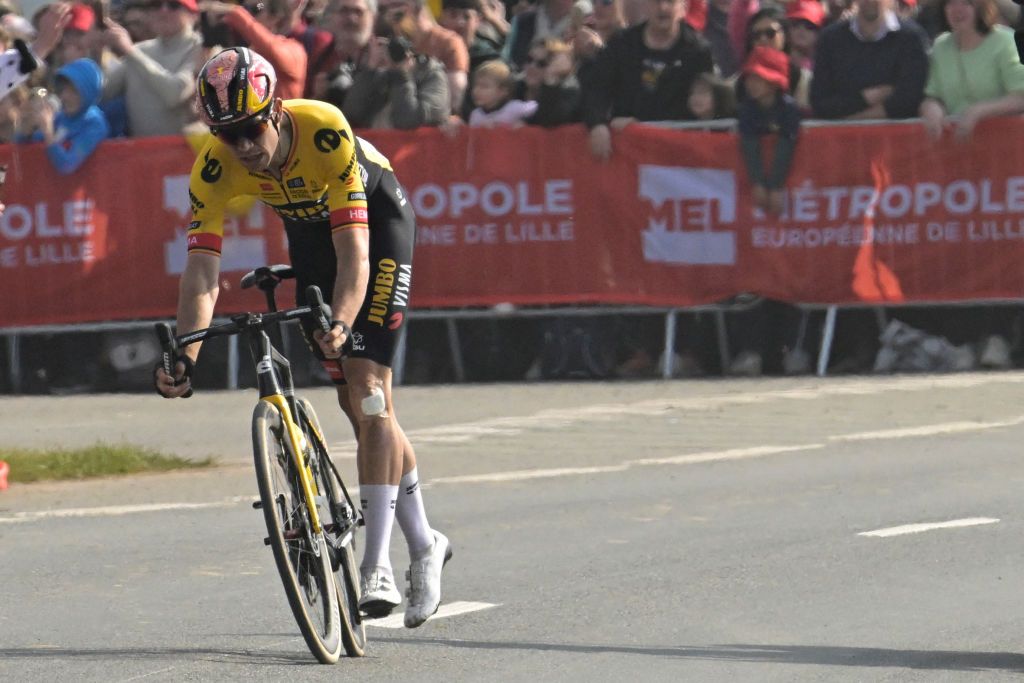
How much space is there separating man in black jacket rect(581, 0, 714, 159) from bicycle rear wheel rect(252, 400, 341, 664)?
8901 mm

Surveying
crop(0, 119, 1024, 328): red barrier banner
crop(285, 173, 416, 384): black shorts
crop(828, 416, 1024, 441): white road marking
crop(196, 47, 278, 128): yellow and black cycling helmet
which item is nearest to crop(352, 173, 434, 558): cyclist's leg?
crop(285, 173, 416, 384): black shorts

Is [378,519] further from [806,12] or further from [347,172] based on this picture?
[806,12]

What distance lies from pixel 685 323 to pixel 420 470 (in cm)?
453

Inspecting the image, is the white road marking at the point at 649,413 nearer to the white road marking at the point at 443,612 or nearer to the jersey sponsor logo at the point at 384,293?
the white road marking at the point at 443,612

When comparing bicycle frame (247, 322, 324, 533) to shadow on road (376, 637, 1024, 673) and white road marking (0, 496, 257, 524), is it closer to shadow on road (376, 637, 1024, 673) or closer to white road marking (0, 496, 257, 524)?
shadow on road (376, 637, 1024, 673)

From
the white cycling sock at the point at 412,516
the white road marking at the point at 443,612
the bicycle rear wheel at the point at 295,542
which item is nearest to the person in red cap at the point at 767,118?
the white road marking at the point at 443,612

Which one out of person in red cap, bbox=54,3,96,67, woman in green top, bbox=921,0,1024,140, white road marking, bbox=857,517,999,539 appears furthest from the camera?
person in red cap, bbox=54,3,96,67

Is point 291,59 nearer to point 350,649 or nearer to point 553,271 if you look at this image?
point 553,271

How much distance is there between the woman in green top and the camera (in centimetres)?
1496

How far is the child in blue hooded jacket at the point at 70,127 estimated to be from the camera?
15.2m

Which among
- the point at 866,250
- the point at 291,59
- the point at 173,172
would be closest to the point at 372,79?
the point at 291,59

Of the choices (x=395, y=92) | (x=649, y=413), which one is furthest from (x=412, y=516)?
(x=395, y=92)

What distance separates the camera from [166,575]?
8.49 meters

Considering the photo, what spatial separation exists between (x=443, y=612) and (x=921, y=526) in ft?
9.13
